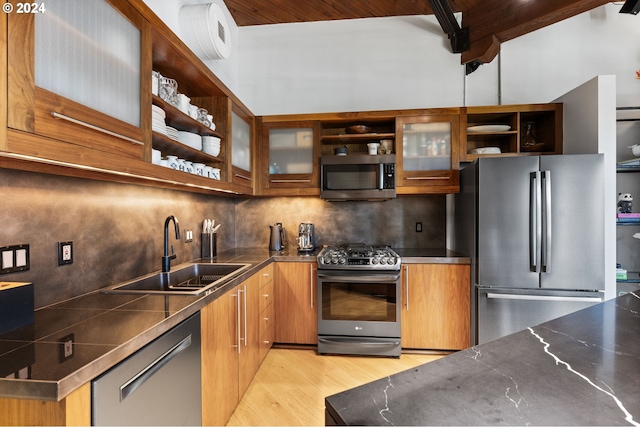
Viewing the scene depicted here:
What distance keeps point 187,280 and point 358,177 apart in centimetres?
168

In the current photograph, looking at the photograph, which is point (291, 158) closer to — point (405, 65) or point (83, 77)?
point (405, 65)

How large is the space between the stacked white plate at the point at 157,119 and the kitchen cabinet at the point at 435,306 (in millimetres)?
2093

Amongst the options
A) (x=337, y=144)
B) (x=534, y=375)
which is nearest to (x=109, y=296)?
(x=534, y=375)

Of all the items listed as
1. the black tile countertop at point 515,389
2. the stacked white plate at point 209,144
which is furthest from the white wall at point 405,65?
the black tile countertop at point 515,389

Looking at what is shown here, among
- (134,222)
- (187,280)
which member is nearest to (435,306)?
(187,280)

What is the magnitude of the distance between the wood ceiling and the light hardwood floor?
2.75 m

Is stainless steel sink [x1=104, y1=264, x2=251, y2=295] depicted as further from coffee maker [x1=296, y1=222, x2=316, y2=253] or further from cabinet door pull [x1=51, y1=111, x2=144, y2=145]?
coffee maker [x1=296, y1=222, x2=316, y2=253]

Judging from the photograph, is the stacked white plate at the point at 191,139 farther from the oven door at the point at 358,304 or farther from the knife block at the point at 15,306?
the oven door at the point at 358,304

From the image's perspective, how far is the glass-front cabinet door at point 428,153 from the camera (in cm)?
289

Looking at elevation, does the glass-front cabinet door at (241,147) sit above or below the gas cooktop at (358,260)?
above

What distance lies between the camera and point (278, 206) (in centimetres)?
343

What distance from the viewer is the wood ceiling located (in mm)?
2312

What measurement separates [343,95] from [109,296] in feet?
9.07

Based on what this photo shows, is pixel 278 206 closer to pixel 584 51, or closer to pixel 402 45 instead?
pixel 402 45
